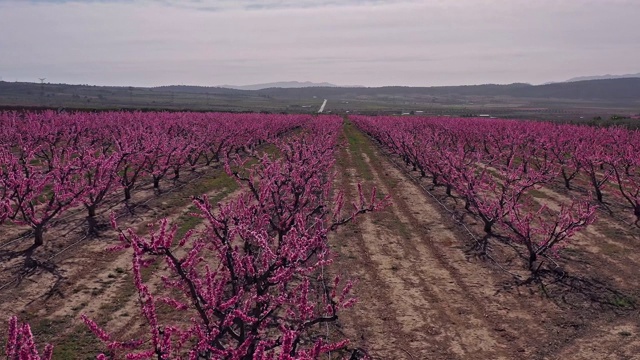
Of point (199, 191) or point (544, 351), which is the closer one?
point (544, 351)

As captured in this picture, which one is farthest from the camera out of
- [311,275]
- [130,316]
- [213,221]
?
[311,275]

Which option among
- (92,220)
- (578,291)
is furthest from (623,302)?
(92,220)

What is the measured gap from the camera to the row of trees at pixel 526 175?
13.6 metres

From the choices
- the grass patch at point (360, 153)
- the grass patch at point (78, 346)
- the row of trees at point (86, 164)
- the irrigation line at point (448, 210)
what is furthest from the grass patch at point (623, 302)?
the grass patch at point (360, 153)

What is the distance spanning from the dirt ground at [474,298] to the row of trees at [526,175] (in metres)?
0.95

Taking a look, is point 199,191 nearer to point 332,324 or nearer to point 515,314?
point 332,324

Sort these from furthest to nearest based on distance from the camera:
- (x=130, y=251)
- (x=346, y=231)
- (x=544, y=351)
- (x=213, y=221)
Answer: (x=346, y=231)
(x=130, y=251)
(x=544, y=351)
(x=213, y=221)

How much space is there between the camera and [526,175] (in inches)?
961

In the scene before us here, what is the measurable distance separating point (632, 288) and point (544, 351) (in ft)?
14.1

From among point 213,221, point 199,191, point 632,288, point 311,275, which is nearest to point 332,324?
point 311,275

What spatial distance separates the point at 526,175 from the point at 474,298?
15.6 m

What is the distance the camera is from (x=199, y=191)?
70.0 feet

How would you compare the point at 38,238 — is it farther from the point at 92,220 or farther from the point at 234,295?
the point at 234,295

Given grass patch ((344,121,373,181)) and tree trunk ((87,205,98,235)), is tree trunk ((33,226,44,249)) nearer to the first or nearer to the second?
tree trunk ((87,205,98,235))
